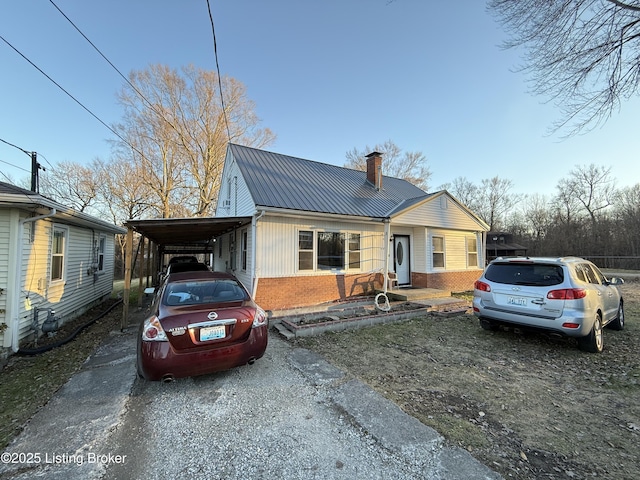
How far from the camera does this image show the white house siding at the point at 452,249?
37.9 ft

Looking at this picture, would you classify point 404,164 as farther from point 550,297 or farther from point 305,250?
point 550,297

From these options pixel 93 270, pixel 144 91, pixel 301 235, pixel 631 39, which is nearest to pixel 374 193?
pixel 301 235

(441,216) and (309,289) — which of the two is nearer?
(309,289)

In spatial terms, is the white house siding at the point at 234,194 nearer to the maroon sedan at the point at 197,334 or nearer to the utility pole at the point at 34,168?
the maroon sedan at the point at 197,334

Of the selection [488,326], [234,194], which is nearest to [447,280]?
[488,326]

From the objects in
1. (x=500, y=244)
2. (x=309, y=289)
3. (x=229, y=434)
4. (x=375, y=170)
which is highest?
(x=375, y=170)

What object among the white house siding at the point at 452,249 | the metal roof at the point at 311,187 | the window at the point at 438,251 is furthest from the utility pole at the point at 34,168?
the window at the point at 438,251

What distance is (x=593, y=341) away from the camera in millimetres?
5121

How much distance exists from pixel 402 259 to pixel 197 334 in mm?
9614

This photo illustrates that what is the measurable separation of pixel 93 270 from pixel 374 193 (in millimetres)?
11345

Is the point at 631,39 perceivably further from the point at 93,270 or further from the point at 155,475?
the point at 93,270

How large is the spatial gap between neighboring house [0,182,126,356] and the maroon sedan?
3.84 metres

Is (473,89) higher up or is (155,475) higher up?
(473,89)

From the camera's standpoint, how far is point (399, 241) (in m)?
11.7
